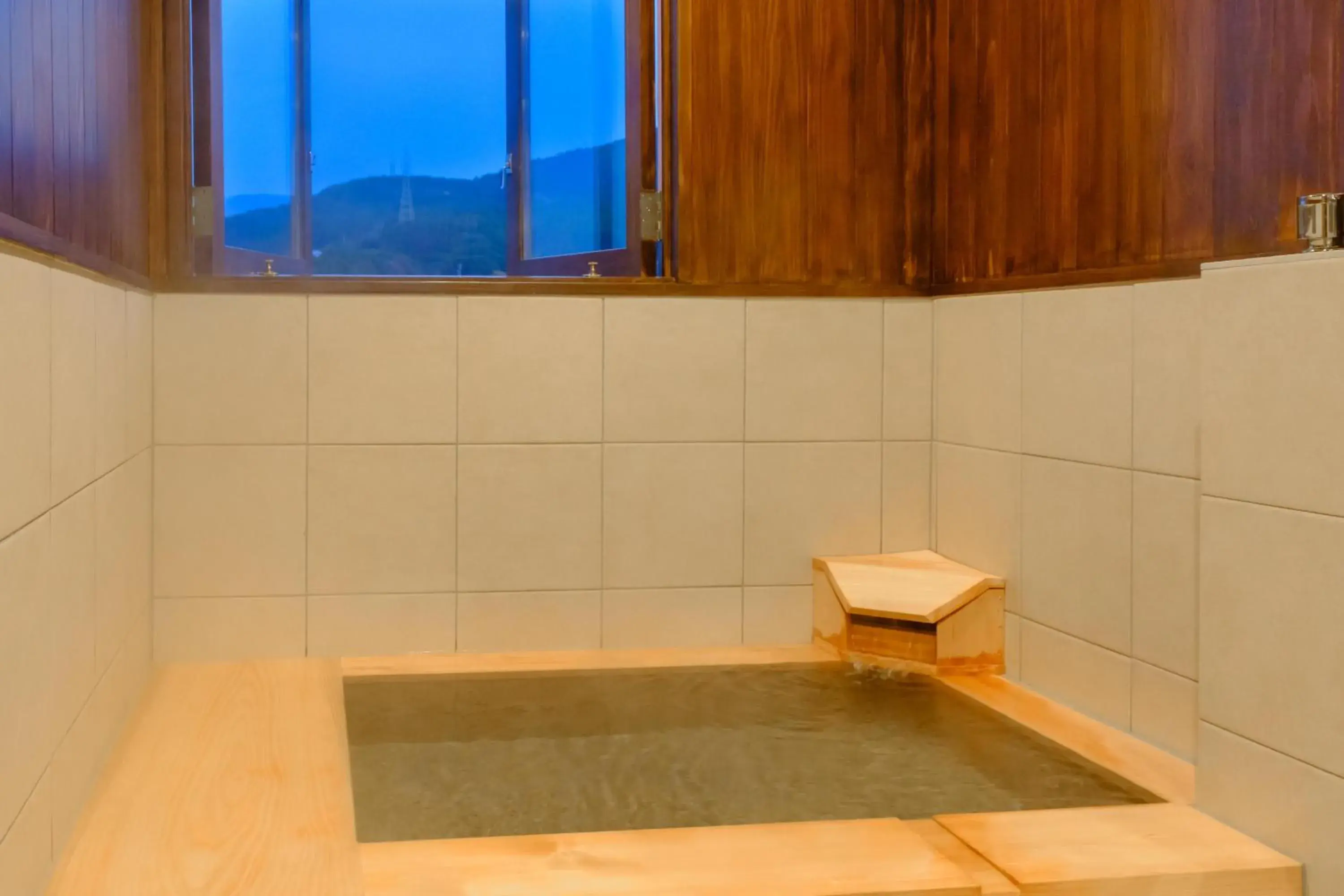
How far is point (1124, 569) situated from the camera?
2.16 metres

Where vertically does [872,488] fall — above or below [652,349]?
below

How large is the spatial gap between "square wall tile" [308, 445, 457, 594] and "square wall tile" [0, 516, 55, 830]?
1.12 meters

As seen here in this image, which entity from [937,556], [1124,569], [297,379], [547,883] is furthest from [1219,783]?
[297,379]

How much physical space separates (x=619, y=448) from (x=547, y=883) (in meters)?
1.37

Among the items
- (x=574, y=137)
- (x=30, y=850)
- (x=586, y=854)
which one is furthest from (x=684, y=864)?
(x=574, y=137)

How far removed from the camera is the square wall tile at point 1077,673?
2.19 metres

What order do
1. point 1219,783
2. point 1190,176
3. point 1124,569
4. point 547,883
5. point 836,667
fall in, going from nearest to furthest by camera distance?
point 547,883, point 1219,783, point 1190,176, point 1124,569, point 836,667

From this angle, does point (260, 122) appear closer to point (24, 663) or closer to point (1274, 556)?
point (24, 663)

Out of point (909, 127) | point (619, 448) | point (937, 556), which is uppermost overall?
point (909, 127)

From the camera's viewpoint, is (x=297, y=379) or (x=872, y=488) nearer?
(x=297, y=379)

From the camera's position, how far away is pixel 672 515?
2.79 m

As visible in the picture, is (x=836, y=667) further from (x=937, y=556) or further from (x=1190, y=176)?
(x=1190, y=176)

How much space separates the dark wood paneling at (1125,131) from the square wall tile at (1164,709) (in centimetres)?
67

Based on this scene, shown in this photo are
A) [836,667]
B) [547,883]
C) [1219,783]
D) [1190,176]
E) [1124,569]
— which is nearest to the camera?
[547,883]
